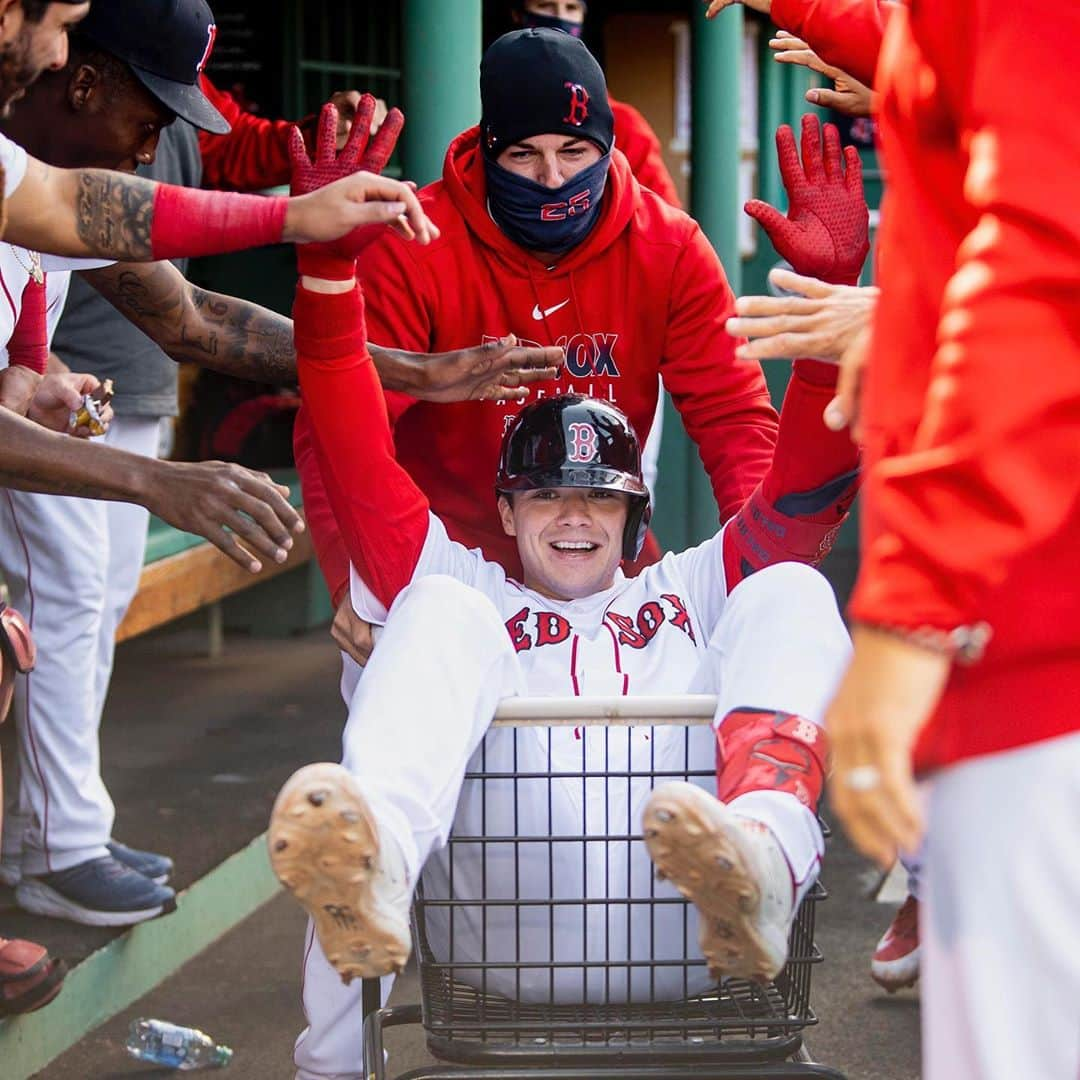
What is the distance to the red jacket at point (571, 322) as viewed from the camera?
3.30 metres

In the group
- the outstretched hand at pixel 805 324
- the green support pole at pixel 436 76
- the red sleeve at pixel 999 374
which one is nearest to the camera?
the red sleeve at pixel 999 374

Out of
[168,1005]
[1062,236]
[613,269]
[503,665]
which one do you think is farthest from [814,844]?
[168,1005]

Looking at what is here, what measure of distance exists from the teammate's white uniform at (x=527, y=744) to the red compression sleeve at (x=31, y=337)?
892mm

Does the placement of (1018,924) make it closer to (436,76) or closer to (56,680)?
(56,680)

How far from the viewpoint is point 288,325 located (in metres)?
3.46

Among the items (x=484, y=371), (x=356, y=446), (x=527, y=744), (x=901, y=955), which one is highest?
(x=484, y=371)

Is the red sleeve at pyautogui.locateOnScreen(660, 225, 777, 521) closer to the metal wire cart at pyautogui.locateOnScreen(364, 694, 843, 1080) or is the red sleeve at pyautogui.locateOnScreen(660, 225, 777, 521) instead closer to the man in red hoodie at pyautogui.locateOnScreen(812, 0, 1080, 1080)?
the metal wire cart at pyautogui.locateOnScreen(364, 694, 843, 1080)

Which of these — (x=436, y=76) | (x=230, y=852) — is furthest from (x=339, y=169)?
(x=230, y=852)

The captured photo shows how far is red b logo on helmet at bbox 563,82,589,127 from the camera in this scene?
325 cm

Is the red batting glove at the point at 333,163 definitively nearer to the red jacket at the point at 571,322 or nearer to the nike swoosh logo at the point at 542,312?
the red jacket at the point at 571,322

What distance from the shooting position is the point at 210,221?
2.36 meters

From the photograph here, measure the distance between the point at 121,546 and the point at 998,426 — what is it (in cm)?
328

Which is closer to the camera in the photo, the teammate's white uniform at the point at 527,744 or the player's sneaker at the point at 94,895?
the teammate's white uniform at the point at 527,744

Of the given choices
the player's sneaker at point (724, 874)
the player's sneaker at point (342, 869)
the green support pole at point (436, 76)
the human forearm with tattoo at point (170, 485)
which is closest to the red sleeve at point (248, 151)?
the green support pole at point (436, 76)
